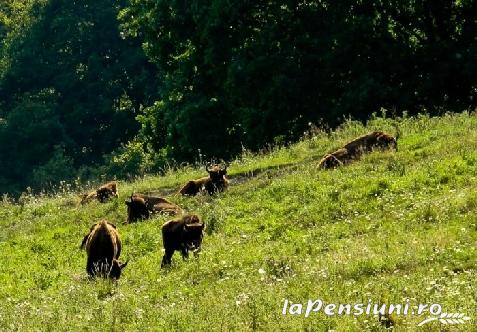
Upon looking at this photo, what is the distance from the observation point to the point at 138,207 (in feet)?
68.8

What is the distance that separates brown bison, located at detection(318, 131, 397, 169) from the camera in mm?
21719

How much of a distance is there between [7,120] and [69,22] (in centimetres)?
940

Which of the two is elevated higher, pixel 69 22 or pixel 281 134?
pixel 69 22

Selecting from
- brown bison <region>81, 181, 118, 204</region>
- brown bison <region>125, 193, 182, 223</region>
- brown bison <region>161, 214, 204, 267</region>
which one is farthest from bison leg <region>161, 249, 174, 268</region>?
brown bison <region>81, 181, 118, 204</region>

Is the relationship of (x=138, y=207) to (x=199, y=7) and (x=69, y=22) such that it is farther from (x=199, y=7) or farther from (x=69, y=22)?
(x=69, y=22)

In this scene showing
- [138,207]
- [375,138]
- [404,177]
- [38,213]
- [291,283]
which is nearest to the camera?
[291,283]

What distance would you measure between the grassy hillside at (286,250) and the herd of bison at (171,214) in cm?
40

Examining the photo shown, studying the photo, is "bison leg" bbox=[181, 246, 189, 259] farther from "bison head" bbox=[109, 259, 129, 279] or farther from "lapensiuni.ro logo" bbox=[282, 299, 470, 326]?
"lapensiuni.ro logo" bbox=[282, 299, 470, 326]

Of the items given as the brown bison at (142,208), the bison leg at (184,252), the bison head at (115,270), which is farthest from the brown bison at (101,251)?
the brown bison at (142,208)

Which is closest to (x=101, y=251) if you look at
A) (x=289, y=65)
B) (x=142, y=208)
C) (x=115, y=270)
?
(x=115, y=270)

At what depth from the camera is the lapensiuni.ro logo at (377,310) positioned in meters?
8.41

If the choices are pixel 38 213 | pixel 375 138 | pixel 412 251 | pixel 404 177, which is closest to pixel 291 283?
pixel 412 251

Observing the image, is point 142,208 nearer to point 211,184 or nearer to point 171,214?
point 171,214

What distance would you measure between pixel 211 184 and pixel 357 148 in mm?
4383
